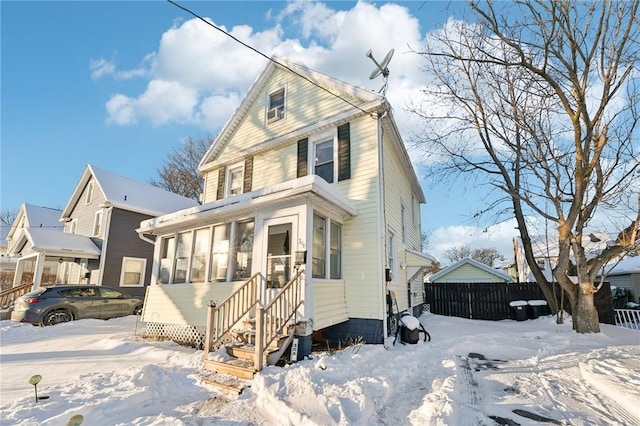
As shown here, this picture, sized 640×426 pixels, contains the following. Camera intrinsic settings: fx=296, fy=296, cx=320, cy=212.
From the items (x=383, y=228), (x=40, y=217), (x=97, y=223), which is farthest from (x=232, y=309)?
(x=40, y=217)

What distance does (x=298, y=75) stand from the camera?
973cm

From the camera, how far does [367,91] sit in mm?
8258

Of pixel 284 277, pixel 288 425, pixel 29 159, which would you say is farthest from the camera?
pixel 29 159

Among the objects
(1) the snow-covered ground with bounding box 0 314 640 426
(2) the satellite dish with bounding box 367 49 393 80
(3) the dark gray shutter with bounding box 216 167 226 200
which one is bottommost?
(1) the snow-covered ground with bounding box 0 314 640 426

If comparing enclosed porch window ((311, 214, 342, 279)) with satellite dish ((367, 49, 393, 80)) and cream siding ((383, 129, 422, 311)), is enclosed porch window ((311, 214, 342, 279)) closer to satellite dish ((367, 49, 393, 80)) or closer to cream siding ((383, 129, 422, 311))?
cream siding ((383, 129, 422, 311))

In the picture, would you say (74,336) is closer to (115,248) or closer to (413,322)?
(115,248)

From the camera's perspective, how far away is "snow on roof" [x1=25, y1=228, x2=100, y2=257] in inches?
524

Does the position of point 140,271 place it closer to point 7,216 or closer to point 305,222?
point 305,222

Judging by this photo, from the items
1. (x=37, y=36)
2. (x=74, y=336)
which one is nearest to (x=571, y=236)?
(x=74, y=336)

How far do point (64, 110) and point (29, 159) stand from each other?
495 centimetres

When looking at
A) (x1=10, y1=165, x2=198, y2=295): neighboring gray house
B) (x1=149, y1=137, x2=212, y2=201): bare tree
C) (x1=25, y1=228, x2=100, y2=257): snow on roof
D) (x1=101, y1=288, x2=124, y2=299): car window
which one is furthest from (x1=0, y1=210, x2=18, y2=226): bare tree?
(x1=101, y1=288, x2=124, y2=299): car window

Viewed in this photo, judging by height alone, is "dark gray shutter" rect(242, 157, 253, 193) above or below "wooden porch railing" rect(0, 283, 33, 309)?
above

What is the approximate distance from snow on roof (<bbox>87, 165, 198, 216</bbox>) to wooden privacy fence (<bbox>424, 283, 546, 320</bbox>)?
610 inches

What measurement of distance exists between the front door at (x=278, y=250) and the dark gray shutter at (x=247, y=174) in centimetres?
382
